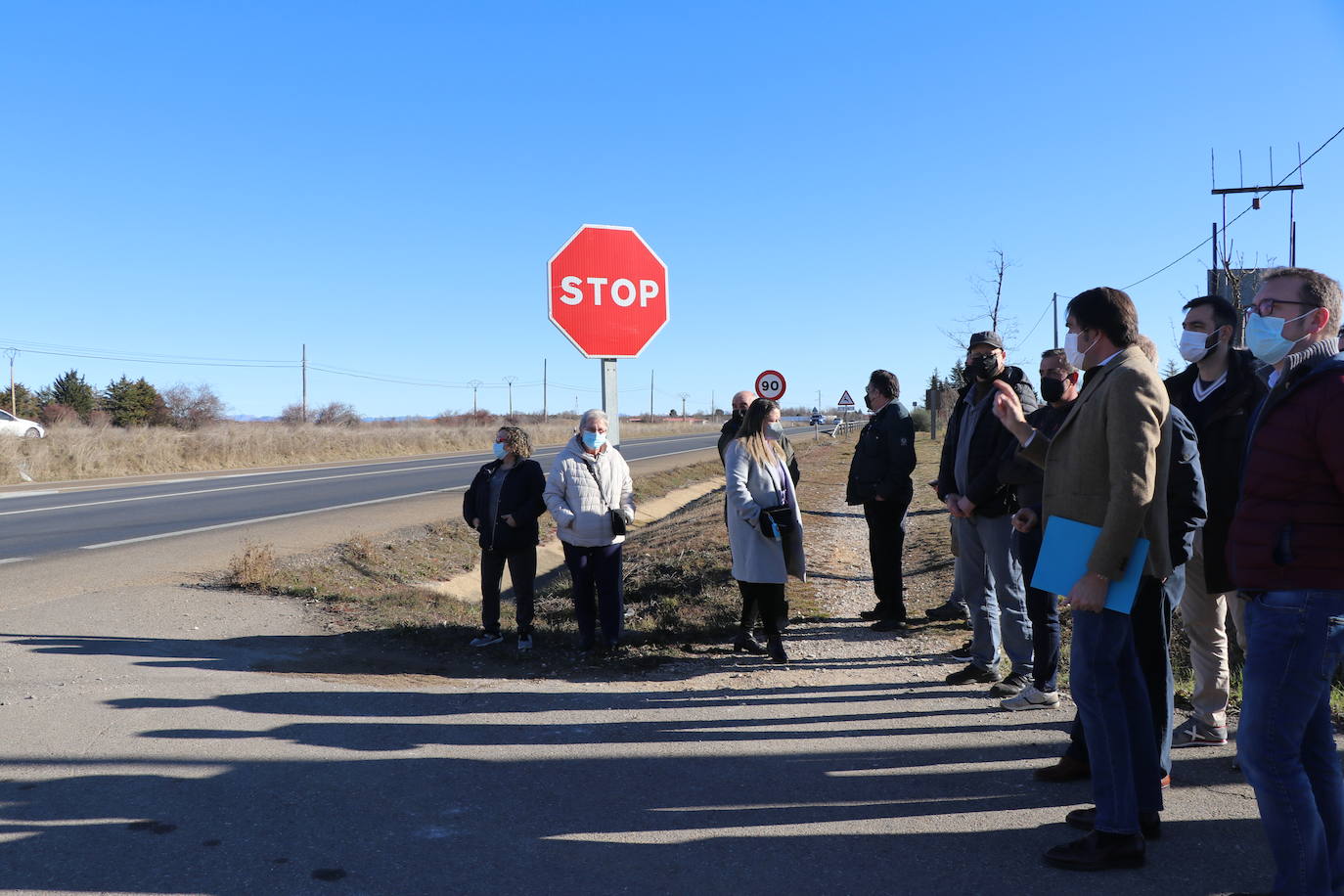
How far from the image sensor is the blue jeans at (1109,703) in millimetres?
3320

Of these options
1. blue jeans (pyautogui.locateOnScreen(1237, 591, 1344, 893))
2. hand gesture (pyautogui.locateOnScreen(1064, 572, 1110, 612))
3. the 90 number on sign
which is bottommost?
blue jeans (pyautogui.locateOnScreen(1237, 591, 1344, 893))

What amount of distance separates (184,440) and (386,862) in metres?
32.4

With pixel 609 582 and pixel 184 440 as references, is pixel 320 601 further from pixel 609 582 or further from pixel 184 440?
pixel 184 440

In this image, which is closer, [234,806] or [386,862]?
[386,862]

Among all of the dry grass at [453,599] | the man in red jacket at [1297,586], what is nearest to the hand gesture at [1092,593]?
the man in red jacket at [1297,586]

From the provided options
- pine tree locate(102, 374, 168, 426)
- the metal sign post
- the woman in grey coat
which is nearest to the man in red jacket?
the woman in grey coat

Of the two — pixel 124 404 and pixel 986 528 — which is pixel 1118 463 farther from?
pixel 124 404

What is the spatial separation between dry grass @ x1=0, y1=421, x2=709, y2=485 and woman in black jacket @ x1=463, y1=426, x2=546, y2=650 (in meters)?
22.1

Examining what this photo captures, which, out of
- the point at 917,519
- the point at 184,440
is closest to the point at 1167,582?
the point at 917,519

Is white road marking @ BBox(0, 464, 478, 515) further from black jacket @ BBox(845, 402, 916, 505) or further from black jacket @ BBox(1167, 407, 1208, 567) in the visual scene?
black jacket @ BBox(1167, 407, 1208, 567)

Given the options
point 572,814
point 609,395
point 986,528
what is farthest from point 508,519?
point 572,814

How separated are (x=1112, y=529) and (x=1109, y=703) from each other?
0.64 m

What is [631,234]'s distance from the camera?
7289 mm

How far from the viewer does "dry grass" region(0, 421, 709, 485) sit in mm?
25969
